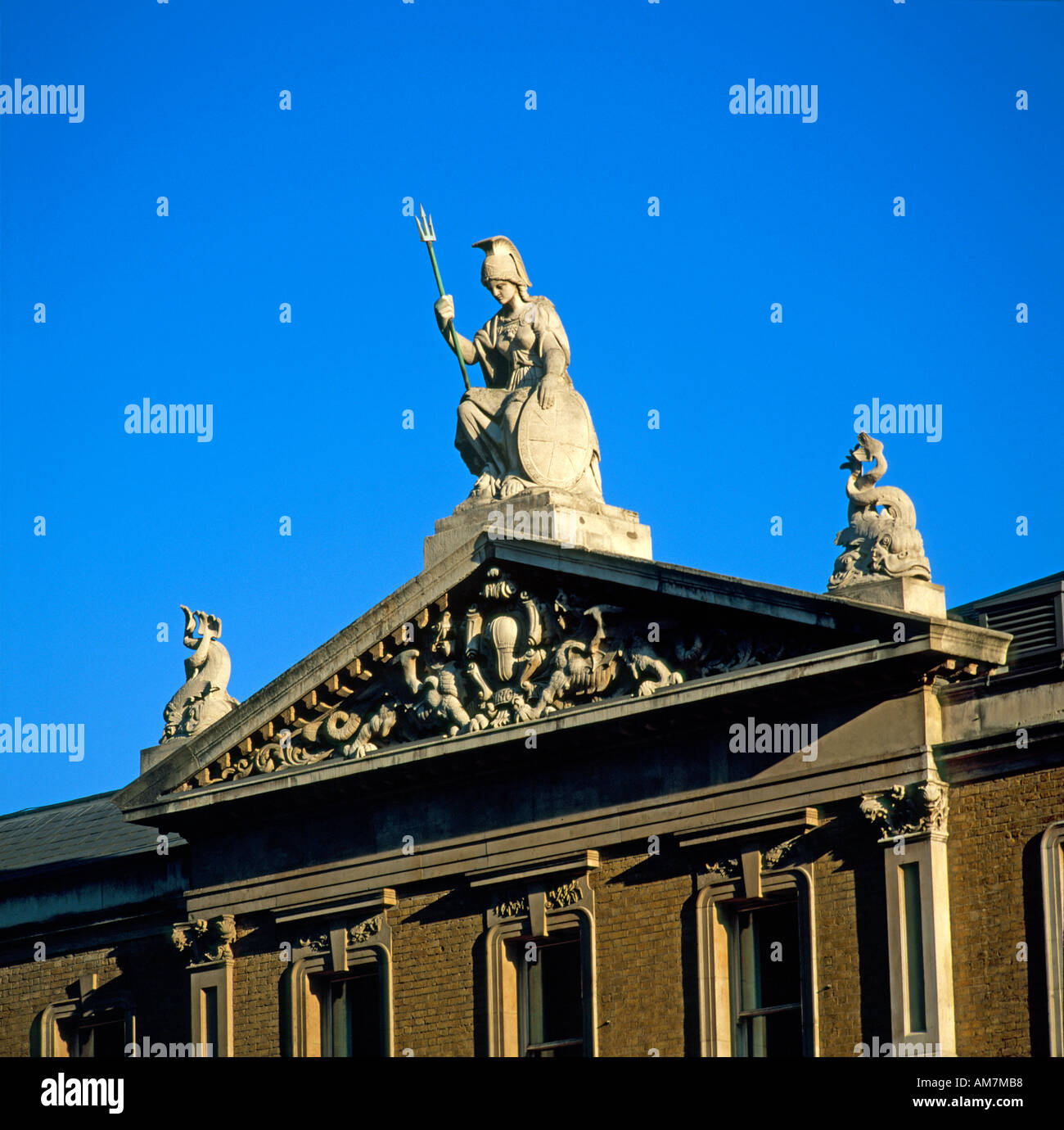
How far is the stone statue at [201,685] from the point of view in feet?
122

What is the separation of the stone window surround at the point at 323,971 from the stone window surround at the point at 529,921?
4.94ft

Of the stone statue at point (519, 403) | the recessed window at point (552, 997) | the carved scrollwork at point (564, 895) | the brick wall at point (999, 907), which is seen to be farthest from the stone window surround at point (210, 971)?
the brick wall at point (999, 907)

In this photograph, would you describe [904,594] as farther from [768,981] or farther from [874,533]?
[768,981]

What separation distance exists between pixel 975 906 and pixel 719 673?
150 inches

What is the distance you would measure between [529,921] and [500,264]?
7877 mm

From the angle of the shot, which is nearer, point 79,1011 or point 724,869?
point 724,869

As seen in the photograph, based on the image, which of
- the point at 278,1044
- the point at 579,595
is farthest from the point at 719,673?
the point at 278,1044

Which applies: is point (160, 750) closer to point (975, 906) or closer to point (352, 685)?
point (352, 685)

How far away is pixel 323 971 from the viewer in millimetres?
35094

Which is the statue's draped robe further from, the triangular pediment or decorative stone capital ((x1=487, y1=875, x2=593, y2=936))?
decorative stone capital ((x1=487, y1=875, x2=593, y2=936))

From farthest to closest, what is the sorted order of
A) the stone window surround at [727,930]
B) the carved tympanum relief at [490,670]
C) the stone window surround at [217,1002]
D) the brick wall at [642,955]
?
the stone window surround at [217,1002], the carved tympanum relief at [490,670], the brick wall at [642,955], the stone window surround at [727,930]

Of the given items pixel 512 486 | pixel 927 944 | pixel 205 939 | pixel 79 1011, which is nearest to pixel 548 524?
pixel 512 486

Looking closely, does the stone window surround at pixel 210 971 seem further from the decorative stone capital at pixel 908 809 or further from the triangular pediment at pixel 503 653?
the decorative stone capital at pixel 908 809
